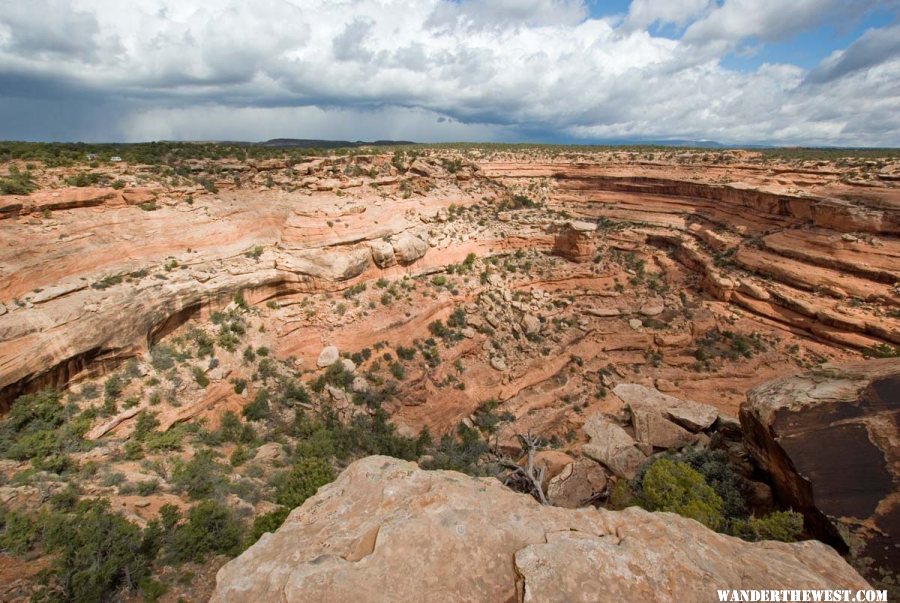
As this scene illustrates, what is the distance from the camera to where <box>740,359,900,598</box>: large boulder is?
789 centimetres

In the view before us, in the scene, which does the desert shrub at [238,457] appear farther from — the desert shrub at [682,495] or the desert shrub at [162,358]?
the desert shrub at [682,495]

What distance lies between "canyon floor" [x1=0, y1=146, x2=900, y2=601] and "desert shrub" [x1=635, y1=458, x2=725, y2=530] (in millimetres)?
8216

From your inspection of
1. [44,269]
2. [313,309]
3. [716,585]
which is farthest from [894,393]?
[44,269]

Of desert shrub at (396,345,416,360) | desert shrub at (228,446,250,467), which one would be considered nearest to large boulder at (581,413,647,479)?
desert shrub at (396,345,416,360)

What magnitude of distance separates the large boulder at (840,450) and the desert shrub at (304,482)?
11.6 meters

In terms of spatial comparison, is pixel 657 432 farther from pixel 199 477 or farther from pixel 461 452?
pixel 199 477

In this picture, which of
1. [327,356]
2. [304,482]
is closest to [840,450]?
[304,482]

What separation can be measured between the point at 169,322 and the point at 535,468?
16.2 meters

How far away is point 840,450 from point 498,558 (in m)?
9.29

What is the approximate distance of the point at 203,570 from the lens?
898 centimetres

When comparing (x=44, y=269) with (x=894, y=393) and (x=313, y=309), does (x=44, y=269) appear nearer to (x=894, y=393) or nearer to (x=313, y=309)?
(x=313, y=309)

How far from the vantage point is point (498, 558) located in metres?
5.78

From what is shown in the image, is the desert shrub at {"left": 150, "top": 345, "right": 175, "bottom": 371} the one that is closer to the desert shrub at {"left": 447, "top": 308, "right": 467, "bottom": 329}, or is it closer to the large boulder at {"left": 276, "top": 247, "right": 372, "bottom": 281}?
the large boulder at {"left": 276, "top": 247, "right": 372, "bottom": 281}

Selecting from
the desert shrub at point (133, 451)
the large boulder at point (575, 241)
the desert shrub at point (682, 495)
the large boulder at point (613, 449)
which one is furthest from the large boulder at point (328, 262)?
the desert shrub at point (682, 495)
